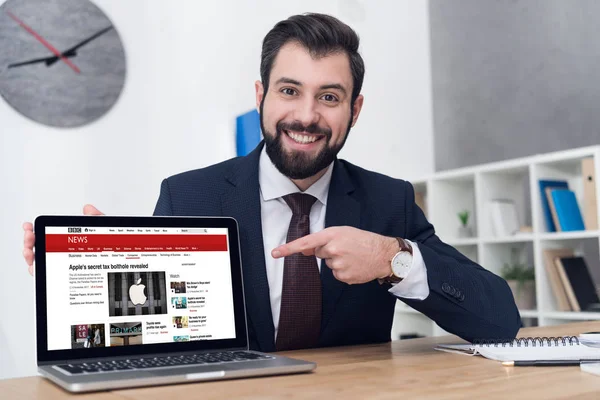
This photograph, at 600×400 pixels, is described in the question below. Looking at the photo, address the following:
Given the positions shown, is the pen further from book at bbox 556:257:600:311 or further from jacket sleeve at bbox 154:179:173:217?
book at bbox 556:257:600:311

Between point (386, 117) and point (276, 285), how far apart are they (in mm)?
2894

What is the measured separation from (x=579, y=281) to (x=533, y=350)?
243 cm

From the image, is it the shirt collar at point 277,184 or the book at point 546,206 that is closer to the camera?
the shirt collar at point 277,184

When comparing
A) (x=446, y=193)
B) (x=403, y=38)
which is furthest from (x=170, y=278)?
Answer: (x=403, y=38)

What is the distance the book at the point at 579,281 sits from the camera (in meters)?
3.42

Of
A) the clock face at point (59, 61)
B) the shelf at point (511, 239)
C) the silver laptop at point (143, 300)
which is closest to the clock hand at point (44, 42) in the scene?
the clock face at point (59, 61)

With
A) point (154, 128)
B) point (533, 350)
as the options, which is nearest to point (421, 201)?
point (154, 128)

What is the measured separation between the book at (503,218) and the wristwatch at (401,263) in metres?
2.53

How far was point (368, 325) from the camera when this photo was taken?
1672 millimetres

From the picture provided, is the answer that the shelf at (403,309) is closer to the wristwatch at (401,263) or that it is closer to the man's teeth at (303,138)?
the man's teeth at (303,138)

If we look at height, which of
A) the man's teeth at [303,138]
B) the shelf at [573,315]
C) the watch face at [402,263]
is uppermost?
the man's teeth at [303,138]

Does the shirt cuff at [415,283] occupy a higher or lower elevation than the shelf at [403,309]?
higher

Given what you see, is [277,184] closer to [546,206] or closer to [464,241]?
[546,206]

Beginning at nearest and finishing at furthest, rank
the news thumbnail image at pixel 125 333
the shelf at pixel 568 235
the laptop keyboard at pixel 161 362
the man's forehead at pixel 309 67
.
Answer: the laptop keyboard at pixel 161 362, the news thumbnail image at pixel 125 333, the man's forehead at pixel 309 67, the shelf at pixel 568 235
